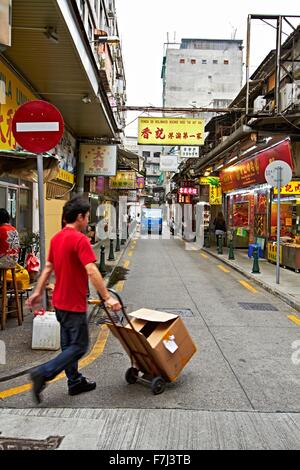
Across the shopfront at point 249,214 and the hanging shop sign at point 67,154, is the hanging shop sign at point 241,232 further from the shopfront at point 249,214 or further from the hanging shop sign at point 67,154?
the hanging shop sign at point 67,154

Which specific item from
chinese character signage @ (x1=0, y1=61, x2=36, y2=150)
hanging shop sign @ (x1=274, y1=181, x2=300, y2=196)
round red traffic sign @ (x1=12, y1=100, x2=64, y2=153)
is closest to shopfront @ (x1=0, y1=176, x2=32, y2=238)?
chinese character signage @ (x1=0, y1=61, x2=36, y2=150)

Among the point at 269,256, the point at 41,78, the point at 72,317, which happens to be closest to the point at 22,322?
the point at 72,317

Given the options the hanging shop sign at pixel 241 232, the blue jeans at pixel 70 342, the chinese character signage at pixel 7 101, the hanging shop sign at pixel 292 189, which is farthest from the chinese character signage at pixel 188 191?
the blue jeans at pixel 70 342

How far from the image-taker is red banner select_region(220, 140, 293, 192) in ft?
44.1

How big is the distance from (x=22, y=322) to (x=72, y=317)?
3.03 m

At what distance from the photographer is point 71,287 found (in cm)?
412

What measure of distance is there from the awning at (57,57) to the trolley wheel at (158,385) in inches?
206

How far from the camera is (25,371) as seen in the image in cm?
491

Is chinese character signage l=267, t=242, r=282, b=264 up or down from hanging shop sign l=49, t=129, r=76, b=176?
down

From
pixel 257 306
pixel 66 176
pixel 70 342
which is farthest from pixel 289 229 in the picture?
pixel 70 342

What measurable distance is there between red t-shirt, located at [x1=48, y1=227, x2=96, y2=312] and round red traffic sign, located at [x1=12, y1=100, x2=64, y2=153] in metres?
1.82

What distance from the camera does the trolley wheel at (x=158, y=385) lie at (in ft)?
14.3

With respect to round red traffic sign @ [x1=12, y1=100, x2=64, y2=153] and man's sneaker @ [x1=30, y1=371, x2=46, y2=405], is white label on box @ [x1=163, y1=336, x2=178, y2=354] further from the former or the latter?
round red traffic sign @ [x1=12, y1=100, x2=64, y2=153]
